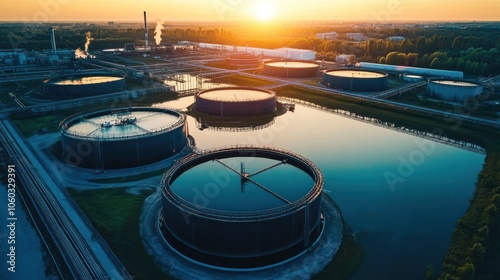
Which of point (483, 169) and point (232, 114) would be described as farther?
point (232, 114)

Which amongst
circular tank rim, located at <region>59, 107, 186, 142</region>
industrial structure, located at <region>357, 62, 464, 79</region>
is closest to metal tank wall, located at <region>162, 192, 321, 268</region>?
circular tank rim, located at <region>59, 107, 186, 142</region>

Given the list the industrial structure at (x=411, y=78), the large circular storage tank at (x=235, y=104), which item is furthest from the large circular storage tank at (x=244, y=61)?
the large circular storage tank at (x=235, y=104)

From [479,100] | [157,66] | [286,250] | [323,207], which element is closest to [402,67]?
[479,100]

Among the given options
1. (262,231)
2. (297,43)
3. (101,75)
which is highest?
(297,43)

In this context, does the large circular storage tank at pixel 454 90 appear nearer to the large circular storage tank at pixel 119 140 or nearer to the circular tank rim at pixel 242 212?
the circular tank rim at pixel 242 212

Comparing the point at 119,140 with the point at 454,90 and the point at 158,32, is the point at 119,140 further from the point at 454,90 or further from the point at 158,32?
the point at 158,32

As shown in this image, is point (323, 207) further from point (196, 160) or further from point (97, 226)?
point (97, 226)

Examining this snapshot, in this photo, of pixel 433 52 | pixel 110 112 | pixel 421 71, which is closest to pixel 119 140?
pixel 110 112
